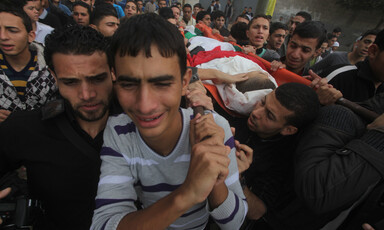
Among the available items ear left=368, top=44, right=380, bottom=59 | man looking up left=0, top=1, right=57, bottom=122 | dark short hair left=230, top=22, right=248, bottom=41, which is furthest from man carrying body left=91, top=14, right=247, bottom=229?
dark short hair left=230, top=22, right=248, bottom=41

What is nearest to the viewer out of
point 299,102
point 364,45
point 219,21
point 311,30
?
point 299,102

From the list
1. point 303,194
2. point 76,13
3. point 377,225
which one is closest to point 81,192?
point 303,194

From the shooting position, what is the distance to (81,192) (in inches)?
57.9

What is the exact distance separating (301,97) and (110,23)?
353 centimetres

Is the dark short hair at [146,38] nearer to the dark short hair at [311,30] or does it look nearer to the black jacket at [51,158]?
the black jacket at [51,158]

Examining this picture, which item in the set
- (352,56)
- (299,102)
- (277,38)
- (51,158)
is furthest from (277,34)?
(51,158)

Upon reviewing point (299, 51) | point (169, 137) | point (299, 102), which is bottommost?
point (169, 137)

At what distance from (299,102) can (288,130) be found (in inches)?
11.7

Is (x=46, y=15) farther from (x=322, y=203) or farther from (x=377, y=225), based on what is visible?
(x=377, y=225)

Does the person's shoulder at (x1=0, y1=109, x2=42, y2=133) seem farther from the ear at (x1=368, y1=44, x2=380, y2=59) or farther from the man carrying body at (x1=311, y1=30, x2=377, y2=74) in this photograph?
the man carrying body at (x1=311, y1=30, x2=377, y2=74)

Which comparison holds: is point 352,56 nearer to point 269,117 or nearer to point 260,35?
point 260,35

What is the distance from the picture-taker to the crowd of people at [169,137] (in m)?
1.00

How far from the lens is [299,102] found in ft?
5.36

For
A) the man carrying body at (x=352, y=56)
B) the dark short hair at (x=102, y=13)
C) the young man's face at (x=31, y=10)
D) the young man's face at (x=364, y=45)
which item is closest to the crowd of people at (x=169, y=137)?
the man carrying body at (x=352, y=56)
